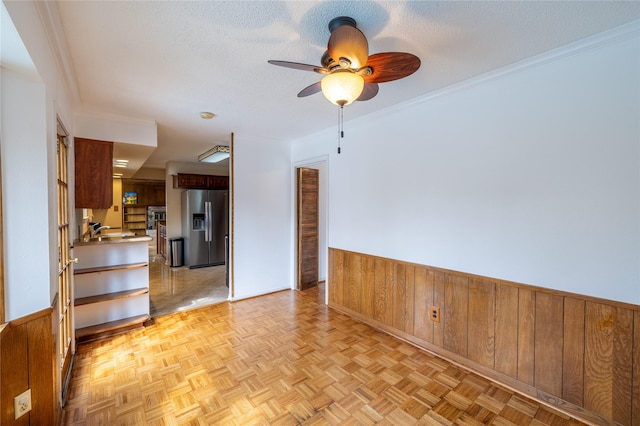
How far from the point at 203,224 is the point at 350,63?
5.49 m

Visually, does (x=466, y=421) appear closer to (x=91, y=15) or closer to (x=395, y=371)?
(x=395, y=371)

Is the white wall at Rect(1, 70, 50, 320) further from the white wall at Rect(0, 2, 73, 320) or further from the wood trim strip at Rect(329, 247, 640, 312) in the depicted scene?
the wood trim strip at Rect(329, 247, 640, 312)

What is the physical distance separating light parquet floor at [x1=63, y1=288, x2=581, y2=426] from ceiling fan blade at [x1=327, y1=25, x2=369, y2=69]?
7.01 ft

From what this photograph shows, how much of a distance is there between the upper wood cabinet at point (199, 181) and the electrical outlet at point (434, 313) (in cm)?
549

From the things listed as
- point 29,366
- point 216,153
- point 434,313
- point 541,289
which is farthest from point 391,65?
point 216,153

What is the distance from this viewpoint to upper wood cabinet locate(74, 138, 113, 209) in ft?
9.43

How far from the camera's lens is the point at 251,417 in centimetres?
179

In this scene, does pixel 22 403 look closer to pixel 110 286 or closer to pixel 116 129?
pixel 110 286

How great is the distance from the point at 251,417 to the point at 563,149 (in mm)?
2711

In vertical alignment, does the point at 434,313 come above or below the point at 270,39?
below

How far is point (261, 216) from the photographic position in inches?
165

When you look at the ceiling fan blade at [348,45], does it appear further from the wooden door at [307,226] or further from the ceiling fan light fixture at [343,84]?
the wooden door at [307,226]

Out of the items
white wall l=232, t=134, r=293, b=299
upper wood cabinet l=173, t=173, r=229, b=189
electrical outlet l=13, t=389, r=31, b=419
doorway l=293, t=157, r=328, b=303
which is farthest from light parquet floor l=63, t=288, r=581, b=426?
upper wood cabinet l=173, t=173, r=229, b=189

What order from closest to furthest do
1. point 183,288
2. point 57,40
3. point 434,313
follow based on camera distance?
1. point 57,40
2. point 434,313
3. point 183,288
